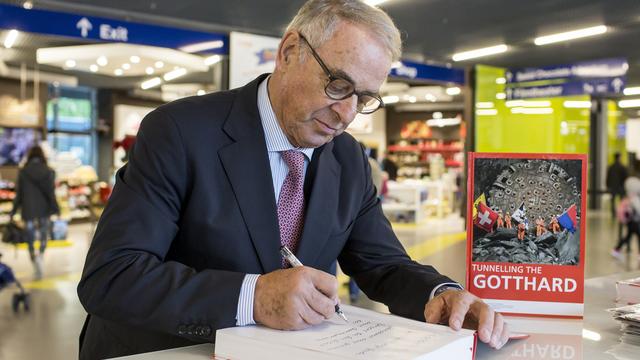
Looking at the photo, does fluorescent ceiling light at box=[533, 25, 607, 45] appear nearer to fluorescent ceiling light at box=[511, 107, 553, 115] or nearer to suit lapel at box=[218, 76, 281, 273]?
fluorescent ceiling light at box=[511, 107, 553, 115]

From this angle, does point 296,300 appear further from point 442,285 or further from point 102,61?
point 102,61

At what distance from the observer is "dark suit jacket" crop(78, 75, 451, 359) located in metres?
1.12

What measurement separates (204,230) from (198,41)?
27.3 ft

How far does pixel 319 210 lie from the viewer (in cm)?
142

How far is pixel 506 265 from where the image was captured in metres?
1.46

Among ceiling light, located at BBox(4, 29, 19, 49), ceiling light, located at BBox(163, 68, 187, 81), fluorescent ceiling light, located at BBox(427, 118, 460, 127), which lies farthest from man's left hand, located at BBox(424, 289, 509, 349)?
fluorescent ceiling light, located at BBox(427, 118, 460, 127)

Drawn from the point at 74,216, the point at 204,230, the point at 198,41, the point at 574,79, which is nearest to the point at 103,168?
the point at 74,216

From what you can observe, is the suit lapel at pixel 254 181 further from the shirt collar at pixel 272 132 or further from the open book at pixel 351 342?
the open book at pixel 351 342

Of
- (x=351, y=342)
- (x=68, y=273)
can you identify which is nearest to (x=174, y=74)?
(x=68, y=273)

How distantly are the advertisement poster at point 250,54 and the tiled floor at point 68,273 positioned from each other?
11.8 ft

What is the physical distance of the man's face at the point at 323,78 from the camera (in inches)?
48.5

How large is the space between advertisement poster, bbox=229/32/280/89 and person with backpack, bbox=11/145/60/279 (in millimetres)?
2846

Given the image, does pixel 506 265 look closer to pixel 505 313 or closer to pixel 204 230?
pixel 505 313

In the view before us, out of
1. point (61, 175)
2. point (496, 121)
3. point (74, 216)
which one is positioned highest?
point (496, 121)
